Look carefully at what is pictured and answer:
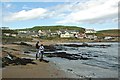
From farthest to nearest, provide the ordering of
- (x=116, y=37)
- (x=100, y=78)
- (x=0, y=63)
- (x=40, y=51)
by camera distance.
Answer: (x=116, y=37) → (x=40, y=51) → (x=0, y=63) → (x=100, y=78)

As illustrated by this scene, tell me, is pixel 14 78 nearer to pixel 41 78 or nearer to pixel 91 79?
pixel 41 78

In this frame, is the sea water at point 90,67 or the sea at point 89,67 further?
the sea water at point 90,67

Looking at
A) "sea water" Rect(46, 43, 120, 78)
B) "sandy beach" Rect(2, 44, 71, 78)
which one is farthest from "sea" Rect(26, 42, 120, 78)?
"sandy beach" Rect(2, 44, 71, 78)

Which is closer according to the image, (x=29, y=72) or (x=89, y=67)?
(x=29, y=72)

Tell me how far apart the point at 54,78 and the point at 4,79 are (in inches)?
140

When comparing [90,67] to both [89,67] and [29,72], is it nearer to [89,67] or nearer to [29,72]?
[89,67]

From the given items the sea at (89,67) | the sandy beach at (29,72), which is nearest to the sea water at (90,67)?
the sea at (89,67)

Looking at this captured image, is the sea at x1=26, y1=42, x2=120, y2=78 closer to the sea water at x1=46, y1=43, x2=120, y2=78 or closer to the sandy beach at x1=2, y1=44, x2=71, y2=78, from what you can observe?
the sea water at x1=46, y1=43, x2=120, y2=78

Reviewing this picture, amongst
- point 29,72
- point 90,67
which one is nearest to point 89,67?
point 90,67

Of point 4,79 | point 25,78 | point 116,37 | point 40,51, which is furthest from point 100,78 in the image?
point 116,37

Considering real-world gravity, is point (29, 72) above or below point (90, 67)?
above

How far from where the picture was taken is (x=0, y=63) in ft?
73.0

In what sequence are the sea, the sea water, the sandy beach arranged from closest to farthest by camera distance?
1. the sandy beach
2. the sea
3. the sea water

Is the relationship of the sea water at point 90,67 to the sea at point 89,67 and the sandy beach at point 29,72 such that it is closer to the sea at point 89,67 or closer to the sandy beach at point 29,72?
the sea at point 89,67
